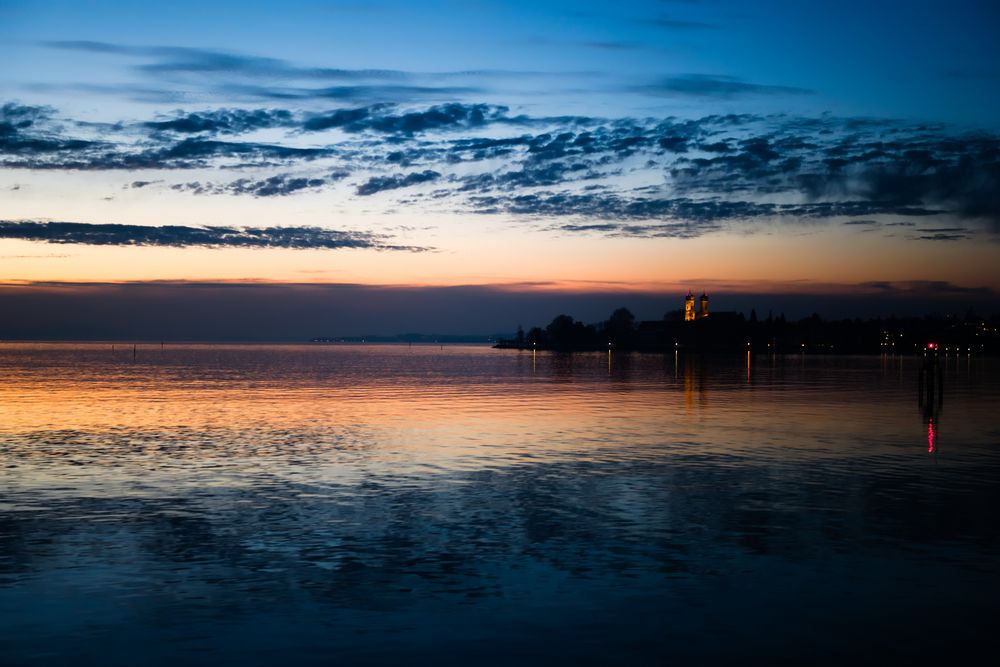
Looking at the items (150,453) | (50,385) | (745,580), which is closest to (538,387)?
(50,385)

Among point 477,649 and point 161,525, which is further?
point 161,525

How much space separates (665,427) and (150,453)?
1909 cm

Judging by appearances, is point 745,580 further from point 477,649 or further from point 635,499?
point 635,499

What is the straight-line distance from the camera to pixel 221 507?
60.7 feet

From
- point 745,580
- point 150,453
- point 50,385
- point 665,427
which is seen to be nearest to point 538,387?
point 665,427

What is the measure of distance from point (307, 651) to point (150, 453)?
18.7 meters

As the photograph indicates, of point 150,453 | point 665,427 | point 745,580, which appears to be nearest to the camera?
point 745,580

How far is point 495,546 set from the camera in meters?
15.2

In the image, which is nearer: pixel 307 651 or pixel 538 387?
pixel 307 651

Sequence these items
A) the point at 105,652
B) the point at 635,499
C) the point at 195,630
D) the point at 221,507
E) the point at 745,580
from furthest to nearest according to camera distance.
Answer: the point at 635,499, the point at 221,507, the point at 745,580, the point at 195,630, the point at 105,652

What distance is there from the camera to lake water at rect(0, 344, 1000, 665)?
10.7 meters

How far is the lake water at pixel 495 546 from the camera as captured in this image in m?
10.7

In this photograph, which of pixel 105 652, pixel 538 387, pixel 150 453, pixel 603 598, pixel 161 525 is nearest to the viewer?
pixel 105 652

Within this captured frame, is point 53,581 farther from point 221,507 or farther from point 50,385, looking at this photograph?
point 50,385
